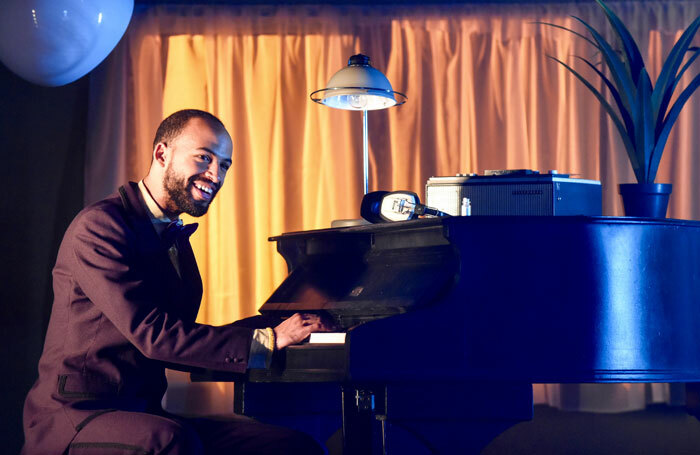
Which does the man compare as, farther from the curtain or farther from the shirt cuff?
the curtain

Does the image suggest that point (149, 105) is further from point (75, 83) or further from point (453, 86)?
point (453, 86)

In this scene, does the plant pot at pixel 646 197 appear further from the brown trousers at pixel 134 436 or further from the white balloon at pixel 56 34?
the white balloon at pixel 56 34

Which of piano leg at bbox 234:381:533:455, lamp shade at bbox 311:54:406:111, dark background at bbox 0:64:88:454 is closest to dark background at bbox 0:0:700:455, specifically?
dark background at bbox 0:64:88:454

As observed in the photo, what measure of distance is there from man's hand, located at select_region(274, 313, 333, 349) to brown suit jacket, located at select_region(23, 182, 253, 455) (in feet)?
0.26

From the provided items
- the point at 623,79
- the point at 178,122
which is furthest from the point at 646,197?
the point at 178,122

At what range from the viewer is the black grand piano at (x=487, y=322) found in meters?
1.79

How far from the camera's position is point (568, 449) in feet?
11.6

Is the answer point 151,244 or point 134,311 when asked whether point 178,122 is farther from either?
point 134,311

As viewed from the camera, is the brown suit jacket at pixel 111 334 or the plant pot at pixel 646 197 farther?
the plant pot at pixel 646 197

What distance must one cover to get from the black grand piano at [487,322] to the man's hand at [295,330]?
2 cm

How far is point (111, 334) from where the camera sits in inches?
74.2

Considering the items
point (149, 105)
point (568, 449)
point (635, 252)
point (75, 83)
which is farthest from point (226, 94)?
point (635, 252)

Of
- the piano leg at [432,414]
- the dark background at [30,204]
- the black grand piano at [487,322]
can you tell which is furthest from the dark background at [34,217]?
the piano leg at [432,414]

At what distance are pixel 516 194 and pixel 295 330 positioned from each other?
87cm
